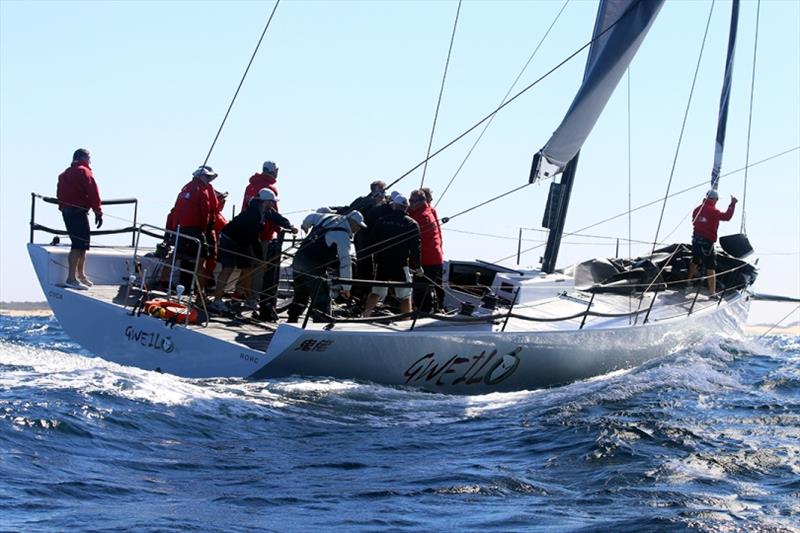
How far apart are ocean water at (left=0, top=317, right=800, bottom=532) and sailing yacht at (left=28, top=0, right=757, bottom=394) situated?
1.03 feet

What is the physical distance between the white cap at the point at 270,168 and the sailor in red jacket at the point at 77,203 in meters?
2.02

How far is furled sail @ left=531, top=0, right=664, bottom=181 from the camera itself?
14945 millimetres

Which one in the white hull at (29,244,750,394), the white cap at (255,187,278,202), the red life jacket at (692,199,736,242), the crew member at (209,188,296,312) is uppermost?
the red life jacket at (692,199,736,242)

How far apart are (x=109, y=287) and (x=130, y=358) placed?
Result: 7.51 feet

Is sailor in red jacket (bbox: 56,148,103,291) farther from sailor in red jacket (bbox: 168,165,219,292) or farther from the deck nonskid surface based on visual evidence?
sailor in red jacket (bbox: 168,165,219,292)

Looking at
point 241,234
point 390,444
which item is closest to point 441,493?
point 390,444

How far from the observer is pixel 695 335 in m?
16.3

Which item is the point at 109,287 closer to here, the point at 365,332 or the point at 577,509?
the point at 365,332

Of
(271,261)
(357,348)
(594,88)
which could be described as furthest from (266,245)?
(594,88)

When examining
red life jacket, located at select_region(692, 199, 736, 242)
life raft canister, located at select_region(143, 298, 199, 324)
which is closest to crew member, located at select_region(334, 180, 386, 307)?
life raft canister, located at select_region(143, 298, 199, 324)

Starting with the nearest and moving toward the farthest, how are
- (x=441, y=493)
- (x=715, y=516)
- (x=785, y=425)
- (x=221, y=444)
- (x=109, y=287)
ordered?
(x=715, y=516), (x=441, y=493), (x=221, y=444), (x=785, y=425), (x=109, y=287)

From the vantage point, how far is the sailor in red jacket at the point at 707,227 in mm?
17094

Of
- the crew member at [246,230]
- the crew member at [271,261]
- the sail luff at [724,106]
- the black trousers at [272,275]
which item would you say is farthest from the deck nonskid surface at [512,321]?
the sail luff at [724,106]

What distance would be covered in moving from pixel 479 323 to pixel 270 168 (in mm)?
3380
